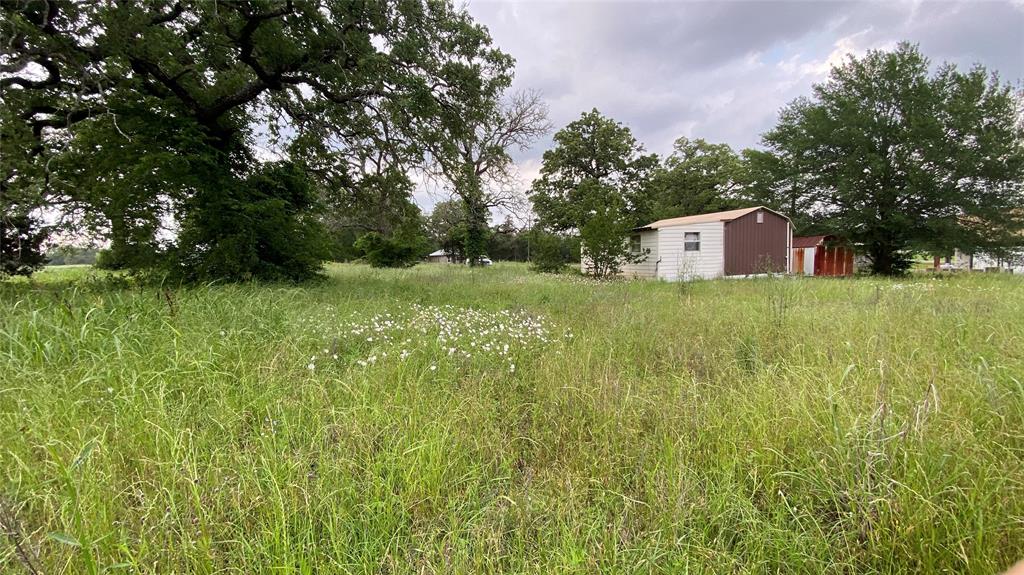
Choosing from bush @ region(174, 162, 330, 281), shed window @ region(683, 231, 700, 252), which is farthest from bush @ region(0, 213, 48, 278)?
shed window @ region(683, 231, 700, 252)

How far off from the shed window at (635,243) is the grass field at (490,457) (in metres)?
15.3

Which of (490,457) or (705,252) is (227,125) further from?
(705,252)

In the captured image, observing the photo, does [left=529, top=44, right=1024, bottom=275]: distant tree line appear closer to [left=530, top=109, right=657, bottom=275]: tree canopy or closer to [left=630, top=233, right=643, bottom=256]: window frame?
[left=630, top=233, right=643, bottom=256]: window frame

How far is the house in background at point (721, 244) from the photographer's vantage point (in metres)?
16.0

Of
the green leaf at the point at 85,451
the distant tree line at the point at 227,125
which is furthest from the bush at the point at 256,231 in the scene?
the green leaf at the point at 85,451

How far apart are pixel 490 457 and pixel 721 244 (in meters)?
17.4

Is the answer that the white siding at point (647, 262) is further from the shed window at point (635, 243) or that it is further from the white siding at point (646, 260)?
the shed window at point (635, 243)

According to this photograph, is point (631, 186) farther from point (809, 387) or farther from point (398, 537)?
point (398, 537)

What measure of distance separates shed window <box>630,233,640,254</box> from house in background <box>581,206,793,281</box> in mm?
1072

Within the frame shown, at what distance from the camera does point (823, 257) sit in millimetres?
20812

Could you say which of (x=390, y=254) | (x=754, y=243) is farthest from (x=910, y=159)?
(x=390, y=254)

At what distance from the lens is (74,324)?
3078 mm

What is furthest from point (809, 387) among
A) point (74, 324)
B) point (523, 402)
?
point (74, 324)

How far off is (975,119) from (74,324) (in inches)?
1164
